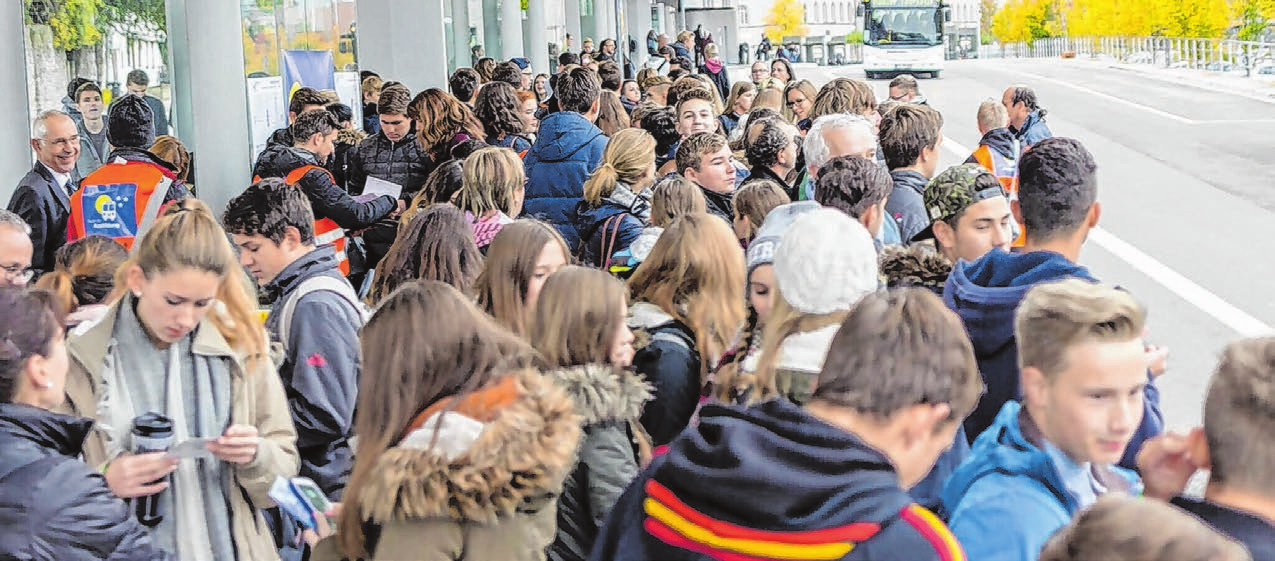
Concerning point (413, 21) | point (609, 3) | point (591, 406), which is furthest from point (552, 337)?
point (609, 3)

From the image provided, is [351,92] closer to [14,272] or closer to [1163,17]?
[14,272]

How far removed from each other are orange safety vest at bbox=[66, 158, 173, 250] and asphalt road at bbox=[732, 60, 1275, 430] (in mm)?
6214

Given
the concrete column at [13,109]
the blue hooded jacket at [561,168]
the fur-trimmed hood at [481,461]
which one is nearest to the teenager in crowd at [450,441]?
the fur-trimmed hood at [481,461]

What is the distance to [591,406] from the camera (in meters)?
3.95

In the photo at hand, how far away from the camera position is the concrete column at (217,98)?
460 inches

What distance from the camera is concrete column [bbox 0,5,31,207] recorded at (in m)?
9.27

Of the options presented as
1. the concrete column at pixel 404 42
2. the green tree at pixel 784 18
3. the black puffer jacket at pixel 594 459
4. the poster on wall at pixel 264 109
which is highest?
the green tree at pixel 784 18

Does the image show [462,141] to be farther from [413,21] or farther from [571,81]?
[413,21]

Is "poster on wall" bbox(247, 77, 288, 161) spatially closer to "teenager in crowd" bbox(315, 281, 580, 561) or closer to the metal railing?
"teenager in crowd" bbox(315, 281, 580, 561)

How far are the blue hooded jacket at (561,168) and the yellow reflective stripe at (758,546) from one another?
6870mm

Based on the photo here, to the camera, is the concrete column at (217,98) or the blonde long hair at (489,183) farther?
the concrete column at (217,98)

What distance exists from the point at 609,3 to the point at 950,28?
384ft

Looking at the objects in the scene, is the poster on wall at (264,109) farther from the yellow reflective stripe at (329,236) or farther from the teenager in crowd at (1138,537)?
the teenager in crowd at (1138,537)

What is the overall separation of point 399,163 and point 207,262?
18.0ft
